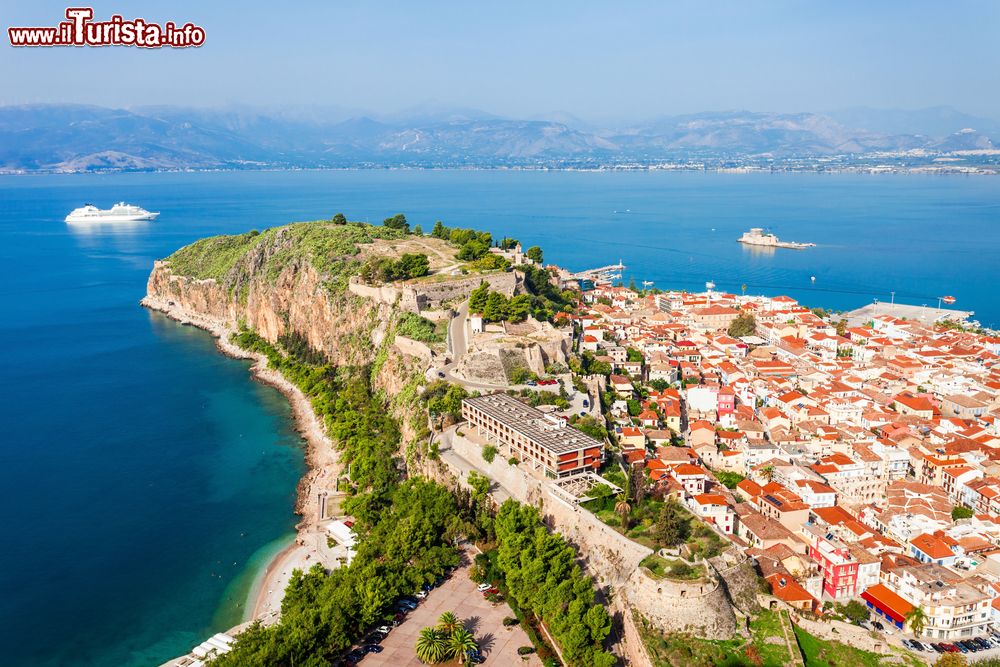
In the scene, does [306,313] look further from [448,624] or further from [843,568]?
[843,568]

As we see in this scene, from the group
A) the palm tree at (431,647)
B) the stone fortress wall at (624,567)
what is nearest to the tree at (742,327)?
the stone fortress wall at (624,567)

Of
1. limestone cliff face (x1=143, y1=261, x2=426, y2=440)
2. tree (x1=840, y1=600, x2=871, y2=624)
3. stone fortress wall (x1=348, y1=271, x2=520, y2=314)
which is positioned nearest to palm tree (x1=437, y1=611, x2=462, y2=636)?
limestone cliff face (x1=143, y1=261, x2=426, y2=440)

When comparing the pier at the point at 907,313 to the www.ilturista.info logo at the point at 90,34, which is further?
the pier at the point at 907,313

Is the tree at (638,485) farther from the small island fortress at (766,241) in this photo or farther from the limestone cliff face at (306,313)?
the small island fortress at (766,241)

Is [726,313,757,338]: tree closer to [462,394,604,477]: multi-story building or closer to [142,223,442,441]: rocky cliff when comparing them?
[142,223,442,441]: rocky cliff

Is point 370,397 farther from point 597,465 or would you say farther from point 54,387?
point 54,387

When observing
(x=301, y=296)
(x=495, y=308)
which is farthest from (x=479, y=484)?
(x=301, y=296)
